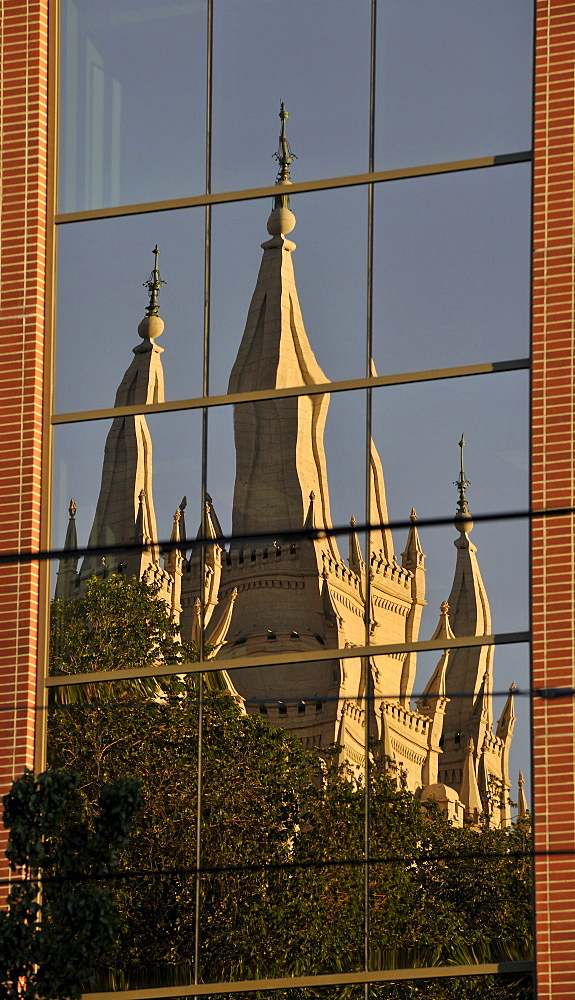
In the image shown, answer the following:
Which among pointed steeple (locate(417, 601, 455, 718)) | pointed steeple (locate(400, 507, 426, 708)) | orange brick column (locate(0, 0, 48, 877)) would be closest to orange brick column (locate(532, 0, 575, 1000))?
pointed steeple (locate(417, 601, 455, 718))

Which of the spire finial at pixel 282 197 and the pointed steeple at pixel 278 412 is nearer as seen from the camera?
the pointed steeple at pixel 278 412

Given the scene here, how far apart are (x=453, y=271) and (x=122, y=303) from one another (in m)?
3.57

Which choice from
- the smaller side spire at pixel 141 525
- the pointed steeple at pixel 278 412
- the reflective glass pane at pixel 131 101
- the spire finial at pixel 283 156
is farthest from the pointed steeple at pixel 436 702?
the reflective glass pane at pixel 131 101

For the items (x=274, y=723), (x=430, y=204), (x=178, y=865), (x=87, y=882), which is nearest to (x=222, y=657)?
(x=274, y=723)

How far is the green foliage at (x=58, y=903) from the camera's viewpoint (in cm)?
1488

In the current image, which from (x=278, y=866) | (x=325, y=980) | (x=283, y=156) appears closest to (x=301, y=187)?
(x=283, y=156)

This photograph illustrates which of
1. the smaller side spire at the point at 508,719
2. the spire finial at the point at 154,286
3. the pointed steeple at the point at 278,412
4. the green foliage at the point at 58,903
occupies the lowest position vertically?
the green foliage at the point at 58,903

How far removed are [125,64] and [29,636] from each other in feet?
21.2

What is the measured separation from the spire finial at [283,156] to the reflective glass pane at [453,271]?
1.19 meters

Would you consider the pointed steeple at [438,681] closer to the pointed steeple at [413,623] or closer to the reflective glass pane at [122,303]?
the pointed steeple at [413,623]

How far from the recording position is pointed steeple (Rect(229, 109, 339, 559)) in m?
18.8

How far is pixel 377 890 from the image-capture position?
17.6 m

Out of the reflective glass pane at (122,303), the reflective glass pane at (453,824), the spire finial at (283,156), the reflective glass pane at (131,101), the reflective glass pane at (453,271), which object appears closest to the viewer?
the reflective glass pane at (453,824)

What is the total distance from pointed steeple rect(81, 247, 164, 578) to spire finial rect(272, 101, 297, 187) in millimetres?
1566
